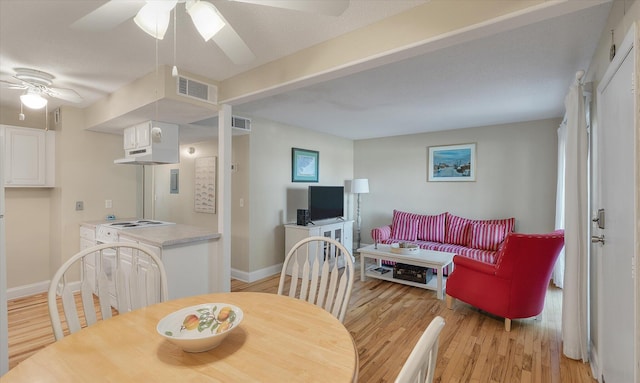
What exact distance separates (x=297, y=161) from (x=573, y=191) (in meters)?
3.53

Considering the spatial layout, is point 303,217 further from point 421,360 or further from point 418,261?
point 421,360

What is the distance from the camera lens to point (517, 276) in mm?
2617

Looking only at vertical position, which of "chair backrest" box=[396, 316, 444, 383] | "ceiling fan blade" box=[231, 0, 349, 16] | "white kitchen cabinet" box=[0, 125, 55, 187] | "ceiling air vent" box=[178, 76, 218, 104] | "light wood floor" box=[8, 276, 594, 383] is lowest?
"light wood floor" box=[8, 276, 594, 383]

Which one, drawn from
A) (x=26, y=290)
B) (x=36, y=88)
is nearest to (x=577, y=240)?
(x=36, y=88)

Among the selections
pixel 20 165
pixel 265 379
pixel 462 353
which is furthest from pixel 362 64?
pixel 20 165

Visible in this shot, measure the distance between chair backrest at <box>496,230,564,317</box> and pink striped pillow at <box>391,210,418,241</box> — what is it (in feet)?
7.63

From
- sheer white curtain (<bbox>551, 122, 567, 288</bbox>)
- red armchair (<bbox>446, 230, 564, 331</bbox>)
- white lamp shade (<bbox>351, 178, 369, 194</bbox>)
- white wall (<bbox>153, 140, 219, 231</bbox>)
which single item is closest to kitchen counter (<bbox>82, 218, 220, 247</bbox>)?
white wall (<bbox>153, 140, 219, 231</bbox>)

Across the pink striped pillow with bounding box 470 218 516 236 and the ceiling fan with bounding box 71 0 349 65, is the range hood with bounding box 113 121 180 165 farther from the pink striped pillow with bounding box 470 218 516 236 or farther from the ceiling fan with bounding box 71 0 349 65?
the pink striped pillow with bounding box 470 218 516 236

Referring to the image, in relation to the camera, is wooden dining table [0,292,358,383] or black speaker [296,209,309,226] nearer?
wooden dining table [0,292,358,383]

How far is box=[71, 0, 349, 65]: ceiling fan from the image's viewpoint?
1167mm

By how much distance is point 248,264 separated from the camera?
4133mm

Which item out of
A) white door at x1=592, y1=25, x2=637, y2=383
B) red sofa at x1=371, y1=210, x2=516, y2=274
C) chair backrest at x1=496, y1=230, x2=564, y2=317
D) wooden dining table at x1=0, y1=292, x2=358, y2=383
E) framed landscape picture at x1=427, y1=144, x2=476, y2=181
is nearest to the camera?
wooden dining table at x1=0, y1=292, x2=358, y2=383

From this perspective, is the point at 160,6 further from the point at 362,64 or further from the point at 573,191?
the point at 573,191

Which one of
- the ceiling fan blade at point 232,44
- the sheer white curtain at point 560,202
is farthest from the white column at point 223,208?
the sheer white curtain at point 560,202
